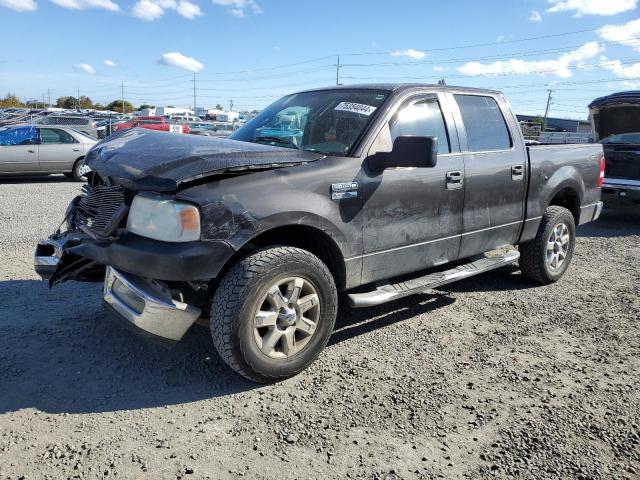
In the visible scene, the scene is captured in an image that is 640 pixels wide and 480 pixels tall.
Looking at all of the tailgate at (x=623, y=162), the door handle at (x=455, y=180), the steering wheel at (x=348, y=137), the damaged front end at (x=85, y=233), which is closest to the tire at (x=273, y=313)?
the damaged front end at (x=85, y=233)

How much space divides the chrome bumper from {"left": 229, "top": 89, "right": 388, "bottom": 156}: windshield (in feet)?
5.02

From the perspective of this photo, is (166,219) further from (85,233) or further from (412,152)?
(412,152)

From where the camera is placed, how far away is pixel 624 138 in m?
10.4

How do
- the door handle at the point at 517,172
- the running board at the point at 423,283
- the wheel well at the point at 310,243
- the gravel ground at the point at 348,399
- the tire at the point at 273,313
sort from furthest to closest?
the door handle at the point at 517,172, the running board at the point at 423,283, the wheel well at the point at 310,243, the tire at the point at 273,313, the gravel ground at the point at 348,399

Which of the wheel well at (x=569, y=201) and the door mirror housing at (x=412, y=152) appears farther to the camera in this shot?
the wheel well at (x=569, y=201)

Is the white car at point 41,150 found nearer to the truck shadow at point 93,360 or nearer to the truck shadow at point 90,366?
the truck shadow at point 93,360

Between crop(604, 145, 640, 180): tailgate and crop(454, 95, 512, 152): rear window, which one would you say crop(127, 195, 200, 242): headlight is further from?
crop(604, 145, 640, 180): tailgate

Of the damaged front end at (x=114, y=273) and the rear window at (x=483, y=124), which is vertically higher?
the rear window at (x=483, y=124)

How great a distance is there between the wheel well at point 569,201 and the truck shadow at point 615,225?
2969mm

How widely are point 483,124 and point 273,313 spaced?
2.79 metres

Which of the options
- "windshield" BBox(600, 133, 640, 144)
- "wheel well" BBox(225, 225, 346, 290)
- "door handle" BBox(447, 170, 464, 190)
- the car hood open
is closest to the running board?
"wheel well" BBox(225, 225, 346, 290)

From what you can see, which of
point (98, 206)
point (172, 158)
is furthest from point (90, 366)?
point (172, 158)

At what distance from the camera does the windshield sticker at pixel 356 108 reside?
4.04m

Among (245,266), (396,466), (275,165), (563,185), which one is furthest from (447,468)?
(563,185)
